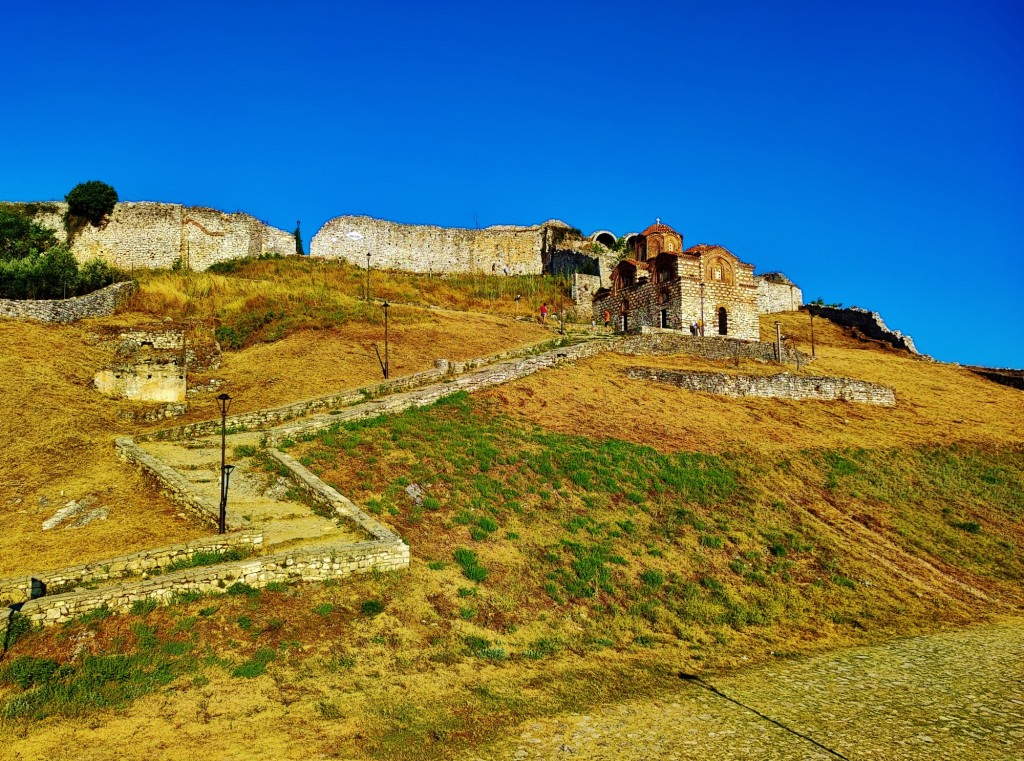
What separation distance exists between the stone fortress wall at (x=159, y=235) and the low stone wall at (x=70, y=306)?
Answer: 11032 mm

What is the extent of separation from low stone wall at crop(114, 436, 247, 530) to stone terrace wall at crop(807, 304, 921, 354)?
1688 inches

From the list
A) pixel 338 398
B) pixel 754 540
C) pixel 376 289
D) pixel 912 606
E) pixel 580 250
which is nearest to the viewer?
pixel 912 606

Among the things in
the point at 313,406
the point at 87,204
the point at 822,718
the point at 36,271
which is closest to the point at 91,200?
the point at 87,204

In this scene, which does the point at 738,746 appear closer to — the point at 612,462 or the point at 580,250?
the point at 612,462

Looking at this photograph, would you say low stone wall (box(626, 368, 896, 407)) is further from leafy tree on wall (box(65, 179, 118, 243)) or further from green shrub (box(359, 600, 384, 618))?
A: leafy tree on wall (box(65, 179, 118, 243))

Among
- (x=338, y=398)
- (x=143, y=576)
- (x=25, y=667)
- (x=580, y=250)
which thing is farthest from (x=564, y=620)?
(x=580, y=250)

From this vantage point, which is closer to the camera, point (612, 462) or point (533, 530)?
point (533, 530)

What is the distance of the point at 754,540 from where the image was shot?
1722 cm

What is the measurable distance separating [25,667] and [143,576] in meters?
2.32

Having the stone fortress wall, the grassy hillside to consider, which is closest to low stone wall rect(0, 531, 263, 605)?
the grassy hillside

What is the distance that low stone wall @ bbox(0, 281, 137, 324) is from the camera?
89.5ft

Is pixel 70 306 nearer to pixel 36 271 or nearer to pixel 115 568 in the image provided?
pixel 36 271

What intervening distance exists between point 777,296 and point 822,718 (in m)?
53.9

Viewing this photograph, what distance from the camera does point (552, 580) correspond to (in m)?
13.8
